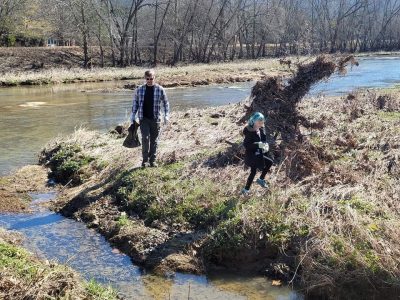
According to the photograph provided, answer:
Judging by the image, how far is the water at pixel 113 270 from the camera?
7098 millimetres

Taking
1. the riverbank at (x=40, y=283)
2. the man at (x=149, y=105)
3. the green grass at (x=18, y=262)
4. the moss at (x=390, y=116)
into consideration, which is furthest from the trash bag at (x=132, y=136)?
the moss at (x=390, y=116)

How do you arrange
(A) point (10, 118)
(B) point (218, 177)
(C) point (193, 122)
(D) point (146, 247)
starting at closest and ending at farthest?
(D) point (146, 247) < (B) point (218, 177) < (C) point (193, 122) < (A) point (10, 118)

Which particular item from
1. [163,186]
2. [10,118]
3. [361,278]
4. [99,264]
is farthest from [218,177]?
[10,118]

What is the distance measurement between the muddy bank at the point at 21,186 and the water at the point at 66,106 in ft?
2.24

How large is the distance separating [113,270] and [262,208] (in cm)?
253

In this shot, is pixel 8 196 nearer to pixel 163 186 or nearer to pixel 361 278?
pixel 163 186

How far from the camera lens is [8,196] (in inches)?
447

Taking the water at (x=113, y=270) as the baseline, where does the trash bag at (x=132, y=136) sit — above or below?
above

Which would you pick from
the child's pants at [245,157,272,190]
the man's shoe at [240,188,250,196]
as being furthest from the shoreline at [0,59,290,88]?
the man's shoe at [240,188,250,196]

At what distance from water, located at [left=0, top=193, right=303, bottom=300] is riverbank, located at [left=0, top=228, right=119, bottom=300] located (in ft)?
2.14

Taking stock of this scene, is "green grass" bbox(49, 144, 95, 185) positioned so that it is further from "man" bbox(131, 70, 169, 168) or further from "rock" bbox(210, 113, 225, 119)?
"rock" bbox(210, 113, 225, 119)

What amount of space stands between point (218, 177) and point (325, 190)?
7.30 feet

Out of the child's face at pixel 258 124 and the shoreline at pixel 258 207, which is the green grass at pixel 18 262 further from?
the child's face at pixel 258 124

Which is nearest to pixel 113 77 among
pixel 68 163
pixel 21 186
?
pixel 68 163
